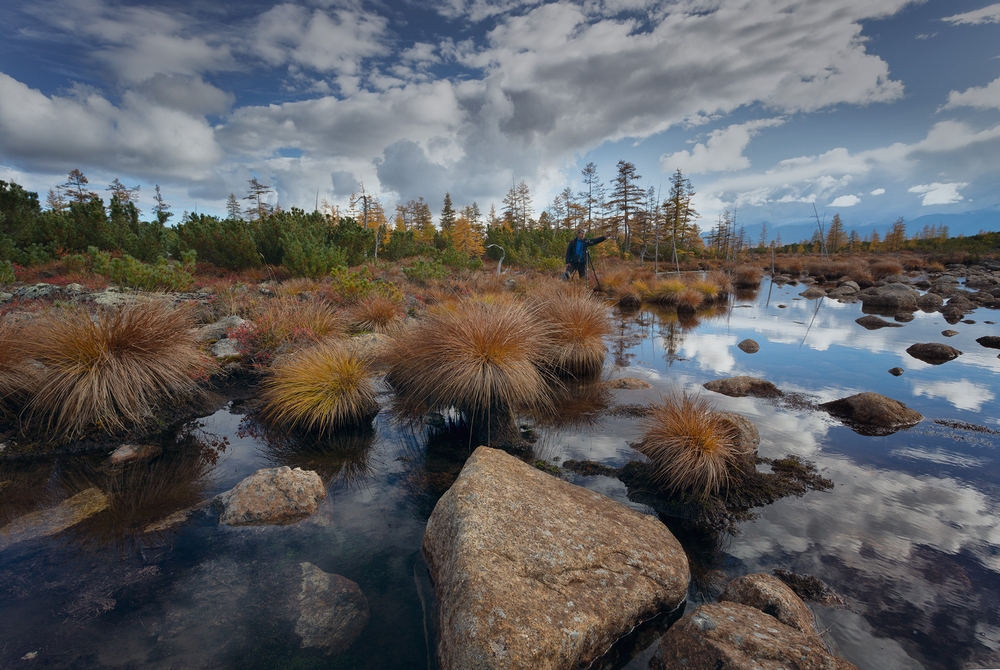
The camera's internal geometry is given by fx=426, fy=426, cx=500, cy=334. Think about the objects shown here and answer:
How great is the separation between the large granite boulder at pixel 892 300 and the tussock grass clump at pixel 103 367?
81.6 feet

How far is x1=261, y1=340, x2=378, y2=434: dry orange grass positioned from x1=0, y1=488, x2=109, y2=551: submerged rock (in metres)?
2.27

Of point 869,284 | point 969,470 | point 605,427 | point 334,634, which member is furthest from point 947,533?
point 869,284

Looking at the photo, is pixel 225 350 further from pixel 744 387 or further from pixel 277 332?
pixel 744 387

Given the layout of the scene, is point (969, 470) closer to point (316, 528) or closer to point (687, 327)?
point (316, 528)

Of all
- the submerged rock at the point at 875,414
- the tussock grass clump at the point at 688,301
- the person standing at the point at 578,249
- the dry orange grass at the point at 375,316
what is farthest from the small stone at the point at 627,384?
the tussock grass clump at the point at 688,301

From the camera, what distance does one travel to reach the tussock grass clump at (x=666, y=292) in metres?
21.8

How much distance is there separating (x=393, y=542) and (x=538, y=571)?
5.62ft

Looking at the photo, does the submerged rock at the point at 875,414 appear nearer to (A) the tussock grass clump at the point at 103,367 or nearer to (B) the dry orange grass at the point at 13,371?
(A) the tussock grass clump at the point at 103,367

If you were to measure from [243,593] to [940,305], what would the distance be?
87.9ft

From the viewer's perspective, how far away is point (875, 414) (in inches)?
278

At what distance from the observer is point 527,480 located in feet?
14.3

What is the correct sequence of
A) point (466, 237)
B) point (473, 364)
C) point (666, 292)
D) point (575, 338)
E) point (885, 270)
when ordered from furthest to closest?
point (466, 237) < point (885, 270) < point (666, 292) < point (575, 338) < point (473, 364)

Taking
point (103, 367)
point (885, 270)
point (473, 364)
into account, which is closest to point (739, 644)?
point (473, 364)

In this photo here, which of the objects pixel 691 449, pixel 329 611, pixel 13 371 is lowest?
pixel 329 611
